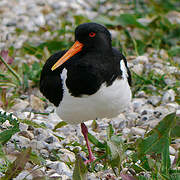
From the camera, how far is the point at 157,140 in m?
3.50

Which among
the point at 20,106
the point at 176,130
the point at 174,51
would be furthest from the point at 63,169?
the point at 174,51

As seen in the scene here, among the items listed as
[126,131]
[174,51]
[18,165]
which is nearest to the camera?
[18,165]

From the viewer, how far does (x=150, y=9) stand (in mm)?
7840

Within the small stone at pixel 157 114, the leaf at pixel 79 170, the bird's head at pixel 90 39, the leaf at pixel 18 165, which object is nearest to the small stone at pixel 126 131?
the small stone at pixel 157 114

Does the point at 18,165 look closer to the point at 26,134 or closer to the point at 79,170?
the point at 79,170

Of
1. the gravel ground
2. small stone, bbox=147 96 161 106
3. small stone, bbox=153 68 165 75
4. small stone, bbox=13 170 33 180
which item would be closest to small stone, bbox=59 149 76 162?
the gravel ground

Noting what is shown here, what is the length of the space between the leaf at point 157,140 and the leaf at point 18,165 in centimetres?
100

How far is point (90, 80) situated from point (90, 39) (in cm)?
42

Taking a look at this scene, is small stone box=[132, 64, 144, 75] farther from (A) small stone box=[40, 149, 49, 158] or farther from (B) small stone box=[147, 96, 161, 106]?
(A) small stone box=[40, 149, 49, 158]

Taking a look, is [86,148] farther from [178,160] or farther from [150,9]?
[150,9]

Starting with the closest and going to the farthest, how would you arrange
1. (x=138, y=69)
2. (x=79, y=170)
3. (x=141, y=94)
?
1. (x=79, y=170)
2. (x=141, y=94)
3. (x=138, y=69)

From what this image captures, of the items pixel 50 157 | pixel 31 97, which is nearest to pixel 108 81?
pixel 50 157

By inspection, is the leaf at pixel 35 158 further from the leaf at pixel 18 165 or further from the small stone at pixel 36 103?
the small stone at pixel 36 103

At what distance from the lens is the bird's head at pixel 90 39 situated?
392 centimetres
